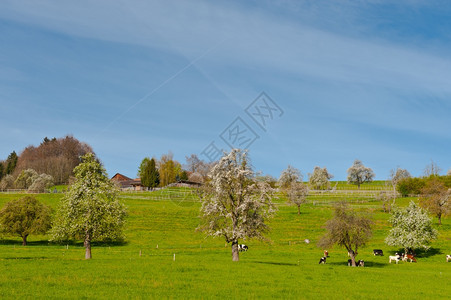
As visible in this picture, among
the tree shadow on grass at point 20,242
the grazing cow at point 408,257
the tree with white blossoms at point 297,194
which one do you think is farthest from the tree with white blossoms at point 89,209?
the tree with white blossoms at point 297,194

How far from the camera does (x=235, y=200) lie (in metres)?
50.1

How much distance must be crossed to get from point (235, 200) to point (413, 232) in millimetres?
36287

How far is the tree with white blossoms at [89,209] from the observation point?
5006cm

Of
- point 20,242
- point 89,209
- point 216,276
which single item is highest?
point 89,209

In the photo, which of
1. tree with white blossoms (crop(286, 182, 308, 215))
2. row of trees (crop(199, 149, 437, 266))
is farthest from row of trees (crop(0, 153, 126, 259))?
tree with white blossoms (crop(286, 182, 308, 215))

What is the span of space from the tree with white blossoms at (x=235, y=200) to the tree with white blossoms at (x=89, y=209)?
1179 cm

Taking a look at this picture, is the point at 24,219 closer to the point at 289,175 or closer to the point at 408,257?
the point at 408,257

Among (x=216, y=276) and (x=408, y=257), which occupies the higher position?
(x=216, y=276)

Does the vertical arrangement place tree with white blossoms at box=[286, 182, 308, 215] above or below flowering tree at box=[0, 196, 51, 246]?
above

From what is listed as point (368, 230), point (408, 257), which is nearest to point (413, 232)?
point (408, 257)

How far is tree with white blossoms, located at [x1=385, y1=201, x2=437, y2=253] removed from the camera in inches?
2692

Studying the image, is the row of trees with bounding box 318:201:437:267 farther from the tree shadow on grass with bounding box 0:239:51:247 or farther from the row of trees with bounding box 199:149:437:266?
the tree shadow on grass with bounding box 0:239:51:247

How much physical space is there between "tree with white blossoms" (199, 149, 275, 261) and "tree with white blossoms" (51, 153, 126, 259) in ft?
38.7

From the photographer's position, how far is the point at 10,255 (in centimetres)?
5381
